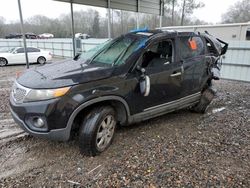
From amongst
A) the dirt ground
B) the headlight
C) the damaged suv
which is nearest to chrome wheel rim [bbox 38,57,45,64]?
the dirt ground

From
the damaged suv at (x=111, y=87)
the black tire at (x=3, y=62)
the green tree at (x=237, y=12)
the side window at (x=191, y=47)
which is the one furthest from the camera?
the green tree at (x=237, y=12)

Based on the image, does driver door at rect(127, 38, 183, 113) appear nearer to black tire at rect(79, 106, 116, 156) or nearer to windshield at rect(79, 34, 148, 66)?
windshield at rect(79, 34, 148, 66)

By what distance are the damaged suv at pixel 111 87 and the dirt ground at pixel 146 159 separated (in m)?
0.32

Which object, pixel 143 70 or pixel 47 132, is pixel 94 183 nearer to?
pixel 47 132

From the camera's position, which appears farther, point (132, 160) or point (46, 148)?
point (46, 148)

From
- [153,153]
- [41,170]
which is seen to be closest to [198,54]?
[153,153]

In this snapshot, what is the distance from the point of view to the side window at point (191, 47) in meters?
4.09

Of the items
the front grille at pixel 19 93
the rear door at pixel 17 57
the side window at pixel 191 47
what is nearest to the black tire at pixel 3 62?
the rear door at pixel 17 57

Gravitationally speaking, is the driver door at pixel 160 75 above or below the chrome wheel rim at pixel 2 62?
above

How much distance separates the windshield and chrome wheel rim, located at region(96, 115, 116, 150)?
2.86ft

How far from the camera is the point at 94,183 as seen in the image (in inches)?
101

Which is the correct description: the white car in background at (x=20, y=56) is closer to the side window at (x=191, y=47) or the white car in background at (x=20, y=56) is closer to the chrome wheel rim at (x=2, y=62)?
the chrome wheel rim at (x=2, y=62)

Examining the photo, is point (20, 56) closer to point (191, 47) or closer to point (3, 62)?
point (3, 62)

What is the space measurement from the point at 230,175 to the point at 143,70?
6.03ft
